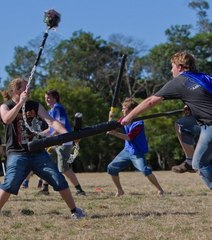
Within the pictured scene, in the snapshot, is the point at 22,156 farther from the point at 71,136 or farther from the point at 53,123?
the point at 71,136

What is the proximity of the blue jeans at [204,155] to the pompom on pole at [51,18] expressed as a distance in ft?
8.08

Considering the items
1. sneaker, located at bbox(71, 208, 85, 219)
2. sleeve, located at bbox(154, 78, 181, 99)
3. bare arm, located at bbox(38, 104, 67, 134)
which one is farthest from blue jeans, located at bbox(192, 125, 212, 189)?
sneaker, located at bbox(71, 208, 85, 219)

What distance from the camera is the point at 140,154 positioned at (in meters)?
10.5

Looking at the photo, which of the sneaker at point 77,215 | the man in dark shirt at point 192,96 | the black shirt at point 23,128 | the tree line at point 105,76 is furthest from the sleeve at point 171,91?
the tree line at point 105,76

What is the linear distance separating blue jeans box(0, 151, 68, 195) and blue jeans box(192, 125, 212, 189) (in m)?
1.83

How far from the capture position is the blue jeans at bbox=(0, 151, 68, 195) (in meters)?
7.19

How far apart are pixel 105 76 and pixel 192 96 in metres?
49.9

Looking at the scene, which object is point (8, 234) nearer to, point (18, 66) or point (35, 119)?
point (35, 119)

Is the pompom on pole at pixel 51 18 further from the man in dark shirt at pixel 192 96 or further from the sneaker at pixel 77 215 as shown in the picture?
the sneaker at pixel 77 215

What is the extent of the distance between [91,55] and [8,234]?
53.9m

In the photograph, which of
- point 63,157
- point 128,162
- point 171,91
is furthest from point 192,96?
point 63,157

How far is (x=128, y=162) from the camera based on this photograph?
10.8 meters

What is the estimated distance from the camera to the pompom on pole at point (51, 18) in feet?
24.2

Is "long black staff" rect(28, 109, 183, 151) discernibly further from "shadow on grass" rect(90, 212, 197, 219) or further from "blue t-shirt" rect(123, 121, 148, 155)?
"blue t-shirt" rect(123, 121, 148, 155)
